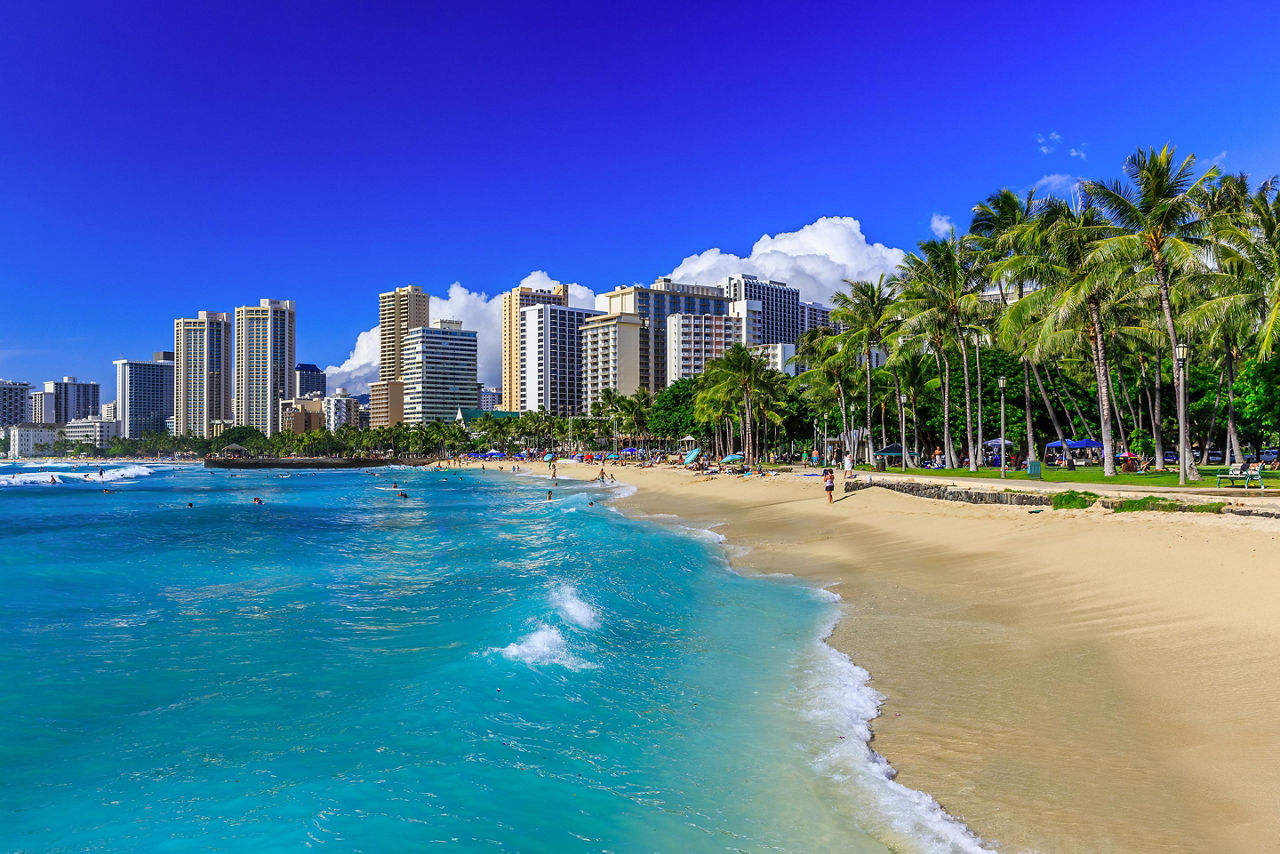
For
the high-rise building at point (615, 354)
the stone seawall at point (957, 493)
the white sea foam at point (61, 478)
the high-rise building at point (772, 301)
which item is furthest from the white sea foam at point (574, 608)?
the high-rise building at point (772, 301)

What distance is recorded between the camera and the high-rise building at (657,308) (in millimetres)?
166000

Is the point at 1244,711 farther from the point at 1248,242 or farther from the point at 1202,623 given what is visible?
the point at 1248,242

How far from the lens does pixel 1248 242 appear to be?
77.6ft

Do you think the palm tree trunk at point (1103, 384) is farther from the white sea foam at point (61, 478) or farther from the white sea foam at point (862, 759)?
the white sea foam at point (61, 478)

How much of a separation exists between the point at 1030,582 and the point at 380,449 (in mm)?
174236

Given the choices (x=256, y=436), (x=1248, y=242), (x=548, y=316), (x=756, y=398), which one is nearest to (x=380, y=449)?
(x=256, y=436)

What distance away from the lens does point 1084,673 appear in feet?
28.0

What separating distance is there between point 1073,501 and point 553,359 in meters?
167

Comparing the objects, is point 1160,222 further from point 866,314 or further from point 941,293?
point 866,314

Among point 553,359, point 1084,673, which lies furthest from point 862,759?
A: point 553,359

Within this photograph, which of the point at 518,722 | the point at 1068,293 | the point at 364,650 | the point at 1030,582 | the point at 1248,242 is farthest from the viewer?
the point at 1068,293

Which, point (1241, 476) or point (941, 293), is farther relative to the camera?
point (941, 293)

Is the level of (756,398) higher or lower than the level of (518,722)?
higher

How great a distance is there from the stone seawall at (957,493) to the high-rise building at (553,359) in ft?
497
